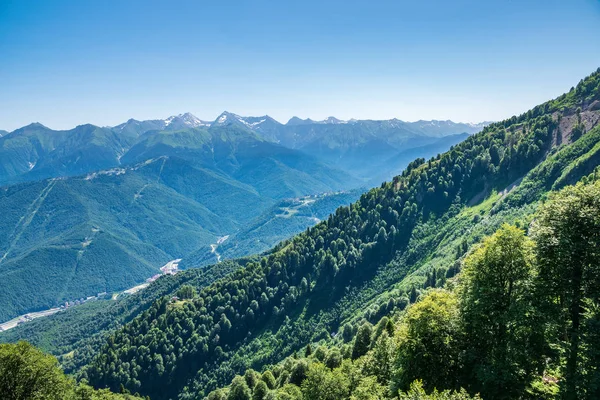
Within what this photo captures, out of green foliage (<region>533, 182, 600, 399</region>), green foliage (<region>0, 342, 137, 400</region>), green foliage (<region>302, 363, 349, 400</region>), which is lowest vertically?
green foliage (<region>302, 363, 349, 400</region>)

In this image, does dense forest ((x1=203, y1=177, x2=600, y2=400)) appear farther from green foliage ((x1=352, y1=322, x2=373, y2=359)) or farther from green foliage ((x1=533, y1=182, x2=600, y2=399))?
green foliage ((x1=352, y1=322, x2=373, y2=359))

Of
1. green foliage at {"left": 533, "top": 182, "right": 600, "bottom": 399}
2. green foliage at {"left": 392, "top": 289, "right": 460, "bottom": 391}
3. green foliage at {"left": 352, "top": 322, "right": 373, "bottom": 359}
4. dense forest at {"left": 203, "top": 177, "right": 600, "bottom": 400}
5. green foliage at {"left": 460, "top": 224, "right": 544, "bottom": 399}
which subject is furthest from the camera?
green foliage at {"left": 352, "top": 322, "right": 373, "bottom": 359}

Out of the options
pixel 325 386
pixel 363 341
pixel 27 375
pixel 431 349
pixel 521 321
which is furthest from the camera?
pixel 363 341

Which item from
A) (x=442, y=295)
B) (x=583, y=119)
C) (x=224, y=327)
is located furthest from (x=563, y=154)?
(x=224, y=327)

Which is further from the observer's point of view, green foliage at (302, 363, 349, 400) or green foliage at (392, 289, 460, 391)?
green foliage at (302, 363, 349, 400)

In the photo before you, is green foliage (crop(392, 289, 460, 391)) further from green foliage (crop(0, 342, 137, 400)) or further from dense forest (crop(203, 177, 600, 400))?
green foliage (crop(0, 342, 137, 400))

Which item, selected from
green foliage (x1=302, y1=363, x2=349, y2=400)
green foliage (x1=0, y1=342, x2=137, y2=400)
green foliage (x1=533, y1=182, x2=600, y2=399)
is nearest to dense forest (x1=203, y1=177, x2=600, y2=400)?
green foliage (x1=533, y1=182, x2=600, y2=399)

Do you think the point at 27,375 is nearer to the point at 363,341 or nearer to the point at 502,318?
the point at 363,341

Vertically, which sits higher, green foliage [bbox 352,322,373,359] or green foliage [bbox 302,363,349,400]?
green foliage [bbox 302,363,349,400]

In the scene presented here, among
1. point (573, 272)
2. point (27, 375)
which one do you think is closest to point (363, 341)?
point (573, 272)

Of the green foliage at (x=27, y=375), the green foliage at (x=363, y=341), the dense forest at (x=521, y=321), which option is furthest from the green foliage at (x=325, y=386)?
the green foliage at (x=27, y=375)

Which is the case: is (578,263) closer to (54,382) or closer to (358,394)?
(358,394)

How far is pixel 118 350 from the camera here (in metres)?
188

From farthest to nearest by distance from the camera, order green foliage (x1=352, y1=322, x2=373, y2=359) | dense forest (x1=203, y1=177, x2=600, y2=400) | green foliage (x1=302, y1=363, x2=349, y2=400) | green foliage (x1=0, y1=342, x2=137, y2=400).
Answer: green foliage (x1=352, y1=322, x2=373, y2=359) < green foliage (x1=0, y1=342, x2=137, y2=400) < green foliage (x1=302, y1=363, x2=349, y2=400) < dense forest (x1=203, y1=177, x2=600, y2=400)
